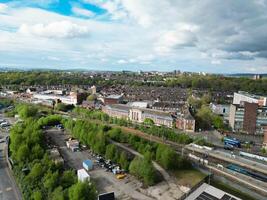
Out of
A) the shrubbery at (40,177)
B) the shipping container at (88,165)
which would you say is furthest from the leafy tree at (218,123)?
the shrubbery at (40,177)

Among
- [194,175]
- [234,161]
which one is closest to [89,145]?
[194,175]

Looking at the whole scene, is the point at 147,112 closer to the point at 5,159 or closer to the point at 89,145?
the point at 89,145

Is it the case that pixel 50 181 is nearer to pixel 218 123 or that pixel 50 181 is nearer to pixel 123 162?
pixel 123 162

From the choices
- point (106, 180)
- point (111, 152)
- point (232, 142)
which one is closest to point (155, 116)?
point (232, 142)

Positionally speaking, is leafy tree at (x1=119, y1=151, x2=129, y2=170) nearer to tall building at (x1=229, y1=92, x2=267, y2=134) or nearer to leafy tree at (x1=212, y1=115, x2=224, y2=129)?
leafy tree at (x1=212, y1=115, x2=224, y2=129)

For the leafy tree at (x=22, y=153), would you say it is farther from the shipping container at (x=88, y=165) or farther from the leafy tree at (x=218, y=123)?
the leafy tree at (x=218, y=123)
